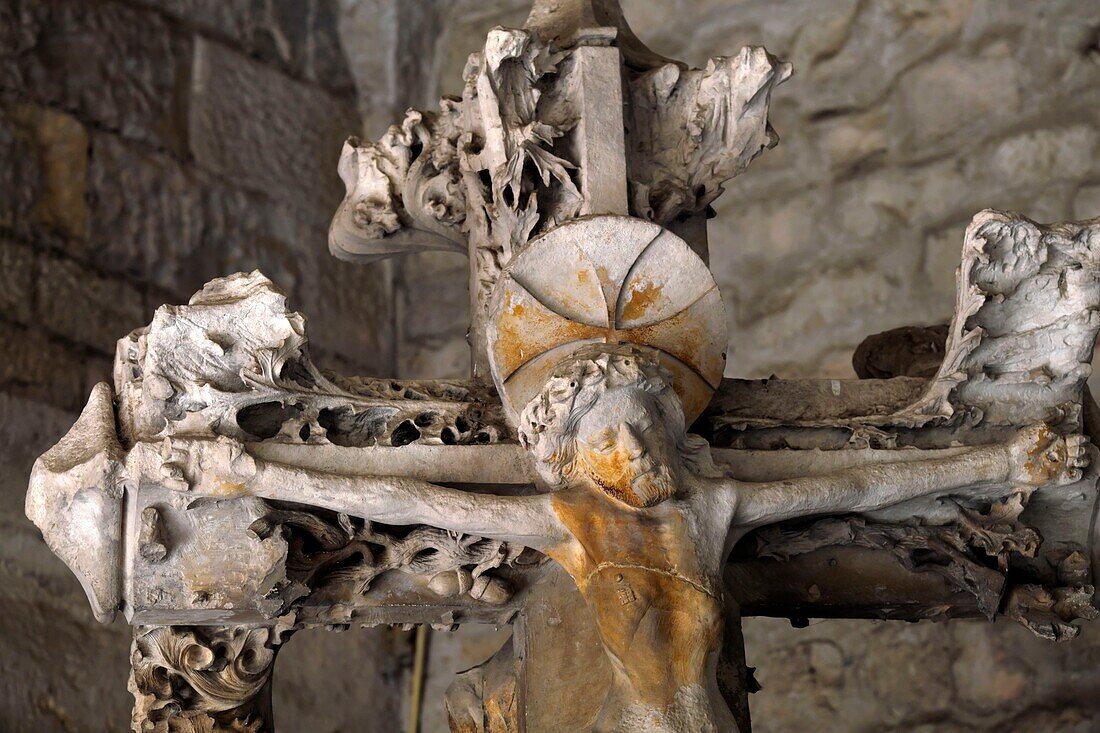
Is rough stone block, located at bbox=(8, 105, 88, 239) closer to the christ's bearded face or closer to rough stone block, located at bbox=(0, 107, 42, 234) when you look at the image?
rough stone block, located at bbox=(0, 107, 42, 234)

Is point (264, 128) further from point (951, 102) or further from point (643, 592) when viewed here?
point (643, 592)

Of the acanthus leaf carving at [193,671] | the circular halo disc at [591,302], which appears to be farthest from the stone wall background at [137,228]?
the circular halo disc at [591,302]

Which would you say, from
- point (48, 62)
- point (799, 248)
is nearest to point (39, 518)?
point (48, 62)

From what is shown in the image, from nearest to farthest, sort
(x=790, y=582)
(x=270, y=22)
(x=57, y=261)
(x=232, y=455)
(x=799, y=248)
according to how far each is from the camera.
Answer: (x=232, y=455), (x=790, y=582), (x=57, y=261), (x=799, y=248), (x=270, y=22)

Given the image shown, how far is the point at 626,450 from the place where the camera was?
2.19 metres

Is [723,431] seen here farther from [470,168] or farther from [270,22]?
[270,22]

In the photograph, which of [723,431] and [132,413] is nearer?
[132,413]

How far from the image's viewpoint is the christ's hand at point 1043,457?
2.39 metres

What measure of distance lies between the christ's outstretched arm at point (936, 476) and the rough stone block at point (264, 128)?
84.5 inches

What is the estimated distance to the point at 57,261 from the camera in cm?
369

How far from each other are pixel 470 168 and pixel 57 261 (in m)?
1.39

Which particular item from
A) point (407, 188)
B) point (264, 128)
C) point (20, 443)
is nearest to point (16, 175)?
point (20, 443)

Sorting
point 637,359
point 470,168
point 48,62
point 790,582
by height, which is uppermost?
point 48,62

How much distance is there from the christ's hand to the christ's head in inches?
17.8
